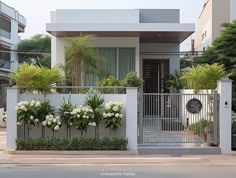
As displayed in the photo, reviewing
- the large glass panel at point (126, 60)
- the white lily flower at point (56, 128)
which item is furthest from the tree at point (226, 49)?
the white lily flower at point (56, 128)

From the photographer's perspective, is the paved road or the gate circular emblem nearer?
the paved road

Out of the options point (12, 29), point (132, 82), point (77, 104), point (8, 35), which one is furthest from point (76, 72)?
point (12, 29)

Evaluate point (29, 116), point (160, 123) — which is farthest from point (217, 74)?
point (29, 116)

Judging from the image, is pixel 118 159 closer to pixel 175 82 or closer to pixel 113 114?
pixel 113 114

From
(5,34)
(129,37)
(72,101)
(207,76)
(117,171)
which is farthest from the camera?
(5,34)

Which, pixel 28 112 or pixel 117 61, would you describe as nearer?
pixel 28 112

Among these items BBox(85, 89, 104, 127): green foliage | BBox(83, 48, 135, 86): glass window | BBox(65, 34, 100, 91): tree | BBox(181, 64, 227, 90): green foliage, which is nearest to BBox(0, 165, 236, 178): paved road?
BBox(85, 89, 104, 127): green foliage

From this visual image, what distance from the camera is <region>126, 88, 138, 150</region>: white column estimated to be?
1678 centimetres

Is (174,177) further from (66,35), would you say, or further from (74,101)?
(66,35)

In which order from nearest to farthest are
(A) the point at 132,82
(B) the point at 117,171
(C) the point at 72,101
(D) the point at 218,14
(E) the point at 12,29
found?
1. (B) the point at 117,171
2. (C) the point at 72,101
3. (A) the point at 132,82
4. (D) the point at 218,14
5. (E) the point at 12,29

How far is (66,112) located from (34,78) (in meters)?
1.78

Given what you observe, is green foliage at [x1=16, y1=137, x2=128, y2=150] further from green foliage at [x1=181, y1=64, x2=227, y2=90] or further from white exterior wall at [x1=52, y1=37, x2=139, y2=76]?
white exterior wall at [x1=52, y1=37, x2=139, y2=76]

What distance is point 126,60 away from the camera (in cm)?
2458

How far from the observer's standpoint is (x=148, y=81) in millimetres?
27609
